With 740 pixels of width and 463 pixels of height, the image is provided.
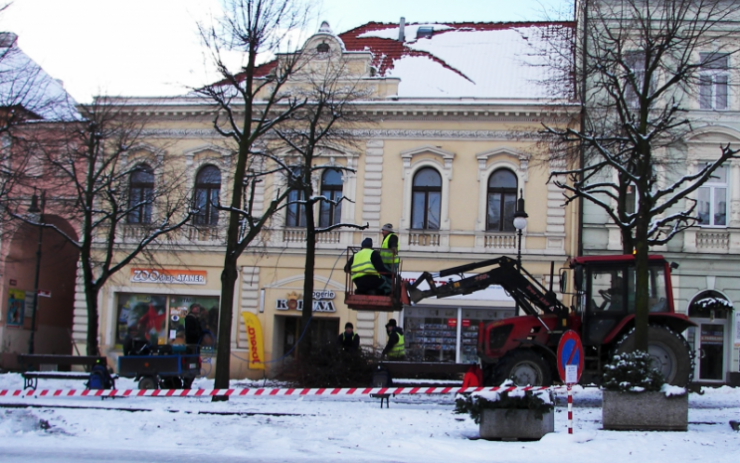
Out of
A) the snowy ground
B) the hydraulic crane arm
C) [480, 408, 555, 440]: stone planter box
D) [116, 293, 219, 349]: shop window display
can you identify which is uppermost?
the hydraulic crane arm

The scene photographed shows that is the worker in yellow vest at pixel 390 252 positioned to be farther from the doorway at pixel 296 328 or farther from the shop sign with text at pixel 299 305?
the doorway at pixel 296 328

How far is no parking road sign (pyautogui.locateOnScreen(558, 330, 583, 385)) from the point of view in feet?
39.8

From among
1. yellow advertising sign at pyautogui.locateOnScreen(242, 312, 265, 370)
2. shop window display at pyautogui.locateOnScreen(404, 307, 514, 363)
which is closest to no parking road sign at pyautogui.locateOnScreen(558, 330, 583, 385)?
shop window display at pyautogui.locateOnScreen(404, 307, 514, 363)

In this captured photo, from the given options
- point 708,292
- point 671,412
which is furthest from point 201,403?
point 708,292

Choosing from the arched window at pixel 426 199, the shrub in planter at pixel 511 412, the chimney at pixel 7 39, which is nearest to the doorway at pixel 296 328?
the arched window at pixel 426 199

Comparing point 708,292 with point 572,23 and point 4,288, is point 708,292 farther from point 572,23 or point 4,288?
point 4,288

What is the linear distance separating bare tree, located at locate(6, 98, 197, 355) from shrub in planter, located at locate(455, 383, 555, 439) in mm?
11905

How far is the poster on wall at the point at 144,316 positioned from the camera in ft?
97.5

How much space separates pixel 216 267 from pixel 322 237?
12.9 ft

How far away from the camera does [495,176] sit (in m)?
28.5

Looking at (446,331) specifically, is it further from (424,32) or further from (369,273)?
(424,32)

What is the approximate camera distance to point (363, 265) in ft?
52.5

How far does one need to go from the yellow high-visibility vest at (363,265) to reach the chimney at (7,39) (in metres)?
8.85

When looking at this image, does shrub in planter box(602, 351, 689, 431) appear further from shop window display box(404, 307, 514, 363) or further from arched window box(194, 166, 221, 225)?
arched window box(194, 166, 221, 225)
